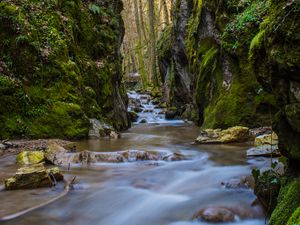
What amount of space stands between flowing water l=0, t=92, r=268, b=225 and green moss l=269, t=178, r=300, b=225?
76 cm

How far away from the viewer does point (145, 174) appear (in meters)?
7.53

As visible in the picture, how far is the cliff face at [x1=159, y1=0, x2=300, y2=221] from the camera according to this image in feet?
14.4

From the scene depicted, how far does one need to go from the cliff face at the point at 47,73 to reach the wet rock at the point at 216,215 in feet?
24.2

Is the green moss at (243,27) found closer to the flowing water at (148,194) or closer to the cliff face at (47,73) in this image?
the flowing water at (148,194)

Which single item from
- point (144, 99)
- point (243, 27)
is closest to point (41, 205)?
point (243, 27)

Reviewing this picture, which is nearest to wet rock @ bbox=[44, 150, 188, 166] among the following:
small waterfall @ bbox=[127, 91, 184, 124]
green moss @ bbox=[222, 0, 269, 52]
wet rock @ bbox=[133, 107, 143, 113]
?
green moss @ bbox=[222, 0, 269, 52]

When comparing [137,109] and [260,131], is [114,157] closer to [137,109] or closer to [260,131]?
[260,131]

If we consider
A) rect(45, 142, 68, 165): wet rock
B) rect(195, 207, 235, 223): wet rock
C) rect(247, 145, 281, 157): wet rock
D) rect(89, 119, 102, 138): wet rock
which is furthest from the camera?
rect(89, 119, 102, 138): wet rock

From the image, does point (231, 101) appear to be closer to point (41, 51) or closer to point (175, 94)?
point (41, 51)

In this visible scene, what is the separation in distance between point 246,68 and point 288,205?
8.53 metres

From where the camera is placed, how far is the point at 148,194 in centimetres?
651

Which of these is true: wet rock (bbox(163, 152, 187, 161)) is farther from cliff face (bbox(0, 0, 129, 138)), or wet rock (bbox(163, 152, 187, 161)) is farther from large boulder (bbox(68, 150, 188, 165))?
cliff face (bbox(0, 0, 129, 138))

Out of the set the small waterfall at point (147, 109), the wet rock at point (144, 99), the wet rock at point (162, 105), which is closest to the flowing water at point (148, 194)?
the small waterfall at point (147, 109)

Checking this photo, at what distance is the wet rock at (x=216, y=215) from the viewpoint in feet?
16.9
